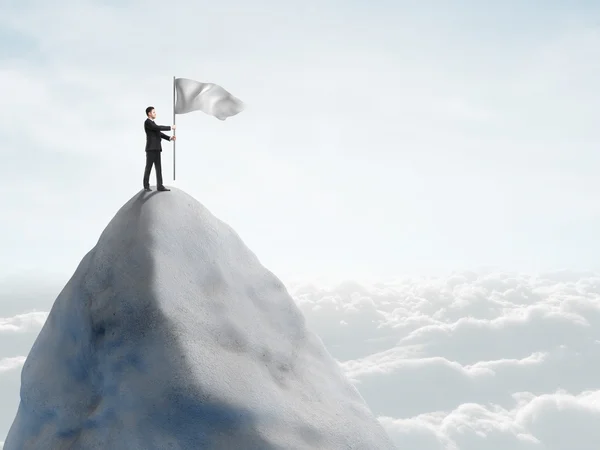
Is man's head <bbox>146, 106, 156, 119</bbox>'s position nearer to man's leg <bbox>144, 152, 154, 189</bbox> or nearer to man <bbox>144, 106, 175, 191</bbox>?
man <bbox>144, 106, 175, 191</bbox>

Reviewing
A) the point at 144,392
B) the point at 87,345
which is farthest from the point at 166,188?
the point at 144,392

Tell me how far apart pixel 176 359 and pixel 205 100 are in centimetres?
482

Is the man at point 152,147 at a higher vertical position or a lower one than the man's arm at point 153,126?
lower

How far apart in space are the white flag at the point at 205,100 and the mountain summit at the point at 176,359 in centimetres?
169

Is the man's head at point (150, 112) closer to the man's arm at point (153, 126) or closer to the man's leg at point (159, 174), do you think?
the man's arm at point (153, 126)

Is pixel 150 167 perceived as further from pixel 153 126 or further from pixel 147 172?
pixel 153 126

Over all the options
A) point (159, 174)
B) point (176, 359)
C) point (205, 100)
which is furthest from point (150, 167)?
point (176, 359)

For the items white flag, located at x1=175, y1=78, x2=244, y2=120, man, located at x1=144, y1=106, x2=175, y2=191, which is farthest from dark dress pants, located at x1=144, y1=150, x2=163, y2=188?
white flag, located at x1=175, y1=78, x2=244, y2=120

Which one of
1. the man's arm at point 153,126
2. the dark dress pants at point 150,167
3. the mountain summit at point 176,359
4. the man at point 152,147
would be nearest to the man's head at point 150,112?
the man at point 152,147

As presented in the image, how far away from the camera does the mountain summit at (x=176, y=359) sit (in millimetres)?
7965

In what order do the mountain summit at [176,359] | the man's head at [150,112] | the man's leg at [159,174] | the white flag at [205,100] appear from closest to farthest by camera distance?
the mountain summit at [176,359], the man's leg at [159,174], the man's head at [150,112], the white flag at [205,100]

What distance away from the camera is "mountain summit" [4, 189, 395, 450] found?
26.1 ft

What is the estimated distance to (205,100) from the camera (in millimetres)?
11023

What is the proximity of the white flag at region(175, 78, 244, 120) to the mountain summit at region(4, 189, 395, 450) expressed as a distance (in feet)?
5.54
